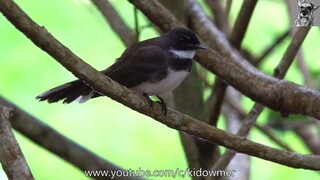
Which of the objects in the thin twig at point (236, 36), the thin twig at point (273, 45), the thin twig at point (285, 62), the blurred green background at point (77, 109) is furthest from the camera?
the blurred green background at point (77, 109)

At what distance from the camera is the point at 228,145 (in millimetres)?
3254

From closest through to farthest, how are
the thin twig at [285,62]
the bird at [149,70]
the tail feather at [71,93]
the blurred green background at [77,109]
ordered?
1. the tail feather at [71,93]
2. the bird at [149,70]
3. the thin twig at [285,62]
4. the blurred green background at [77,109]

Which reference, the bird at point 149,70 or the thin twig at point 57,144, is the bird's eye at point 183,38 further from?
the thin twig at point 57,144

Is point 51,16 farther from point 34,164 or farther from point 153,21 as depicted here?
point 153,21

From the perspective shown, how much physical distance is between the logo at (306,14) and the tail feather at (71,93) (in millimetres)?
1412

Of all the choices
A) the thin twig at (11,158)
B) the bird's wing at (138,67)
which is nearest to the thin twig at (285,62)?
the bird's wing at (138,67)

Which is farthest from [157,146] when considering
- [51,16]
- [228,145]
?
[228,145]

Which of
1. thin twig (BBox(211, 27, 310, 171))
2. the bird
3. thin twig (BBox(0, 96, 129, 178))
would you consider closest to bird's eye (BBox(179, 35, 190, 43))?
the bird

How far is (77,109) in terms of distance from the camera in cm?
620

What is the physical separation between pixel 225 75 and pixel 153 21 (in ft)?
1.76

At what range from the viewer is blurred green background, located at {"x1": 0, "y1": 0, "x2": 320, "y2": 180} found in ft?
19.4

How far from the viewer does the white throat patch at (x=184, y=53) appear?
4.14 metres

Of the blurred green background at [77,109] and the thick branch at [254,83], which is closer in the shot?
the thick branch at [254,83]

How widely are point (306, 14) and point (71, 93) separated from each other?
5.22 ft
